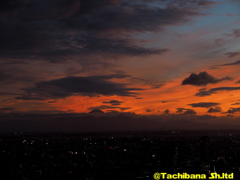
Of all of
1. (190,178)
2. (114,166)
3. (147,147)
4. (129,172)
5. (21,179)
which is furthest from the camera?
(147,147)

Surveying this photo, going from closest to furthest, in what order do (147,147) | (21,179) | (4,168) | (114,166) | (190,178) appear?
(190,178) → (21,179) → (4,168) → (114,166) → (147,147)

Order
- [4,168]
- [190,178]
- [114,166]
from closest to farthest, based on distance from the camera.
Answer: [190,178] < [4,168] < [114,166]

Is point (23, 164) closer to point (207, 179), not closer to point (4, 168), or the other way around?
point (4, 168)

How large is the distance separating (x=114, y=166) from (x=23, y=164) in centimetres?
3348

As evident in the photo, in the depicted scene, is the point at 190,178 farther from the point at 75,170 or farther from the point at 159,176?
the point at 75,170

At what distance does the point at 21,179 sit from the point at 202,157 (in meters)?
57.4

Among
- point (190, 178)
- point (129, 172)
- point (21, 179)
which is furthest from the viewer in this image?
point (129, 172)

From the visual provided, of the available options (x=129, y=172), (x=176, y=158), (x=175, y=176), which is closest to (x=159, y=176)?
(x=175, y=176)

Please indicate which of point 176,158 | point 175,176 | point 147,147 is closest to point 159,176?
point 175,176

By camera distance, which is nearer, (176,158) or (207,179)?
(207,179)

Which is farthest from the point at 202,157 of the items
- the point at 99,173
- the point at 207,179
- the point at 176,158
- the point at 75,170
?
the point at 207,179

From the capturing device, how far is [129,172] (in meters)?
97.3

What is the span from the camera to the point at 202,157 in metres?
108

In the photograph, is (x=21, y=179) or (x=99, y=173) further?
(x=99, y=173)
